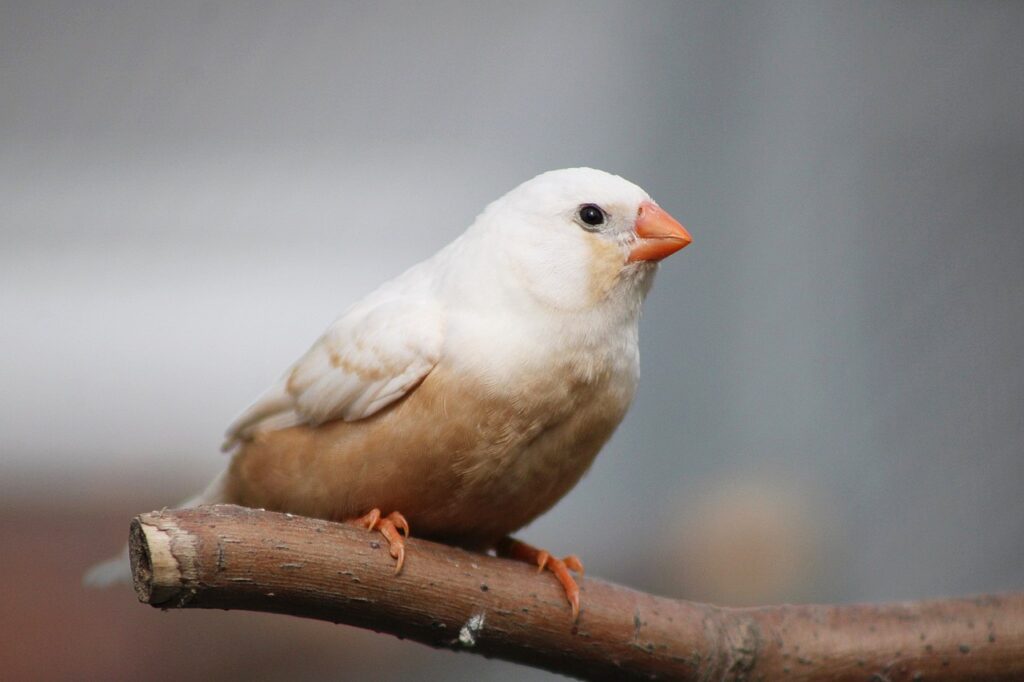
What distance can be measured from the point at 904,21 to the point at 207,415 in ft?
7.36

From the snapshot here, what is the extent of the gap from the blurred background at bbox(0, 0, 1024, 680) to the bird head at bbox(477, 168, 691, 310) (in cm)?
127

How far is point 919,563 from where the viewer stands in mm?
2779

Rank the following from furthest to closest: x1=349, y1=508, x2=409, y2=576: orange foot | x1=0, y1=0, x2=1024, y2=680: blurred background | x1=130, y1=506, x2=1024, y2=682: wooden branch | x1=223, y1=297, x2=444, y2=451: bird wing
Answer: x1=0, y1=0, x2=1024, y2=680: blurred background → x1=223, y1=297, x2=444, y2=451: bird wing → x1=349, y1=508, x2=409, y2=576: orange foot → x1=130, y1=506, x2=1024, y2=682: wooden branch

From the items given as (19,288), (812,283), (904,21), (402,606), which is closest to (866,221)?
(812,283)

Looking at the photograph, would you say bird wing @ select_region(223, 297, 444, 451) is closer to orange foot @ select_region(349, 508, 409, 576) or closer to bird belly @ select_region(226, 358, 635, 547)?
bird belly @ select_region(226, 358, 635, 547)

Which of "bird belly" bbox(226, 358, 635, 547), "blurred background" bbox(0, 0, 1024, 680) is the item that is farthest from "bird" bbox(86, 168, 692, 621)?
"blurred background" bbox(0, 0, 1024, 680)

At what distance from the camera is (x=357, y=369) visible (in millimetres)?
1511

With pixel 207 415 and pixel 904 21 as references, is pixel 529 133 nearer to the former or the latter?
pixel 904 21

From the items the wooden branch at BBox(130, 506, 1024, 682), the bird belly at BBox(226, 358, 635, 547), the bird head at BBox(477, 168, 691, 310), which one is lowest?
the wooden branch at BBox(130, 506, 1024, 682)

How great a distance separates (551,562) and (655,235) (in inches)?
19.3

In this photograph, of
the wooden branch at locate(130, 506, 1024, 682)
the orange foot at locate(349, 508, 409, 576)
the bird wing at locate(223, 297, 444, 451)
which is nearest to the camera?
the wooden branch at locate(130, 506, 1024, 682)

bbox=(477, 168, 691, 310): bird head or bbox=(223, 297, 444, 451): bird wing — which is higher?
bbox=(477, 168, 691, 310): bird head

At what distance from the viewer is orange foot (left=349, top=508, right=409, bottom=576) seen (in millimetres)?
1345

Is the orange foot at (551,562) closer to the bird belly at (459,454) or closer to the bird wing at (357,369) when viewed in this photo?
the bird belly at (459,454)
